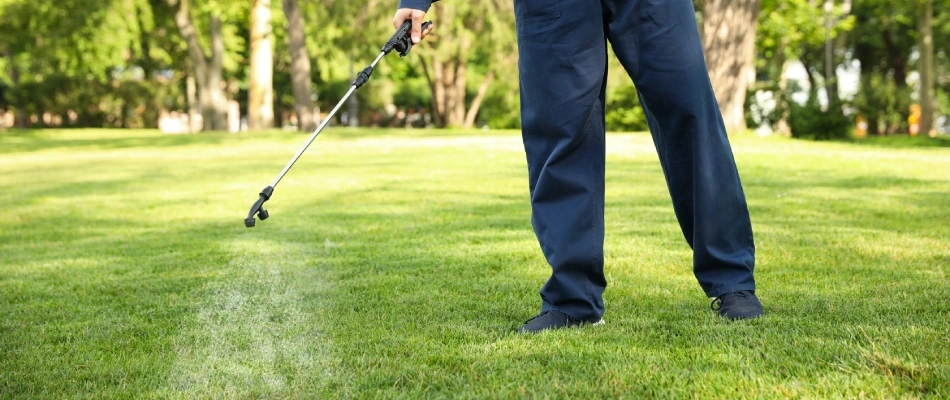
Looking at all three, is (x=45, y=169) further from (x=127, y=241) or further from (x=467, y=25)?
(x=467, y=25)

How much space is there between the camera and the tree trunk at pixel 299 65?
2702 centimetres

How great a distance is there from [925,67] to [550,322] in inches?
1269

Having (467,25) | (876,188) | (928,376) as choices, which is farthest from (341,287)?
(467,25)

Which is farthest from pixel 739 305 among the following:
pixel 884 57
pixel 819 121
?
pixel 884 57

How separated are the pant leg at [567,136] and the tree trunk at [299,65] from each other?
929 inches

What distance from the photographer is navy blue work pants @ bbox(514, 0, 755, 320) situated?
3.44 meters

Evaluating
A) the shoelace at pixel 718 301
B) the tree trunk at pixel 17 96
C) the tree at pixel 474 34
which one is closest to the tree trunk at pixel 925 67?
→ the tree at pixel 474 34

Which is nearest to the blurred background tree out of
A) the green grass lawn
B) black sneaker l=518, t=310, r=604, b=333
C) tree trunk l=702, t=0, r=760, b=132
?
tree trunk l=702, t=0, r=760, b=132

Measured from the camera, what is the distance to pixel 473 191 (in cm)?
969

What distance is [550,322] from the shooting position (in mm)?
3430

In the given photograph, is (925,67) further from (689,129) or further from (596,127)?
(596,127)

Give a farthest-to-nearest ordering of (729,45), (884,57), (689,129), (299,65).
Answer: (884,57) < (299,65) < (729,45) < (689,129)

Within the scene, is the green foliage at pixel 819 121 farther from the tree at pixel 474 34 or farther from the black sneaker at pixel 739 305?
the black sneaker at pixel 739 305

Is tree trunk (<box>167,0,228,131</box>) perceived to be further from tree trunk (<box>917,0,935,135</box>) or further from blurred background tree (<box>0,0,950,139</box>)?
tree trunk (<box>917,0,935,135</box>)
